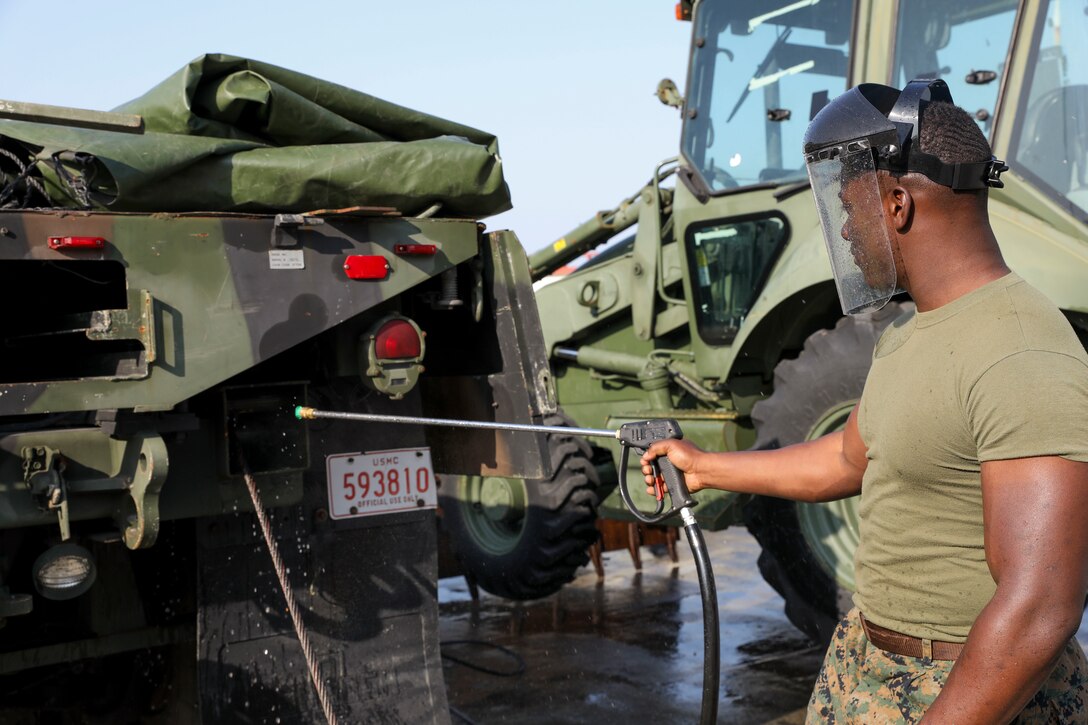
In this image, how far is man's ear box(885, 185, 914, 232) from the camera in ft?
6.60

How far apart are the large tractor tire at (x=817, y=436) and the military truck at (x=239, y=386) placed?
1.79 m

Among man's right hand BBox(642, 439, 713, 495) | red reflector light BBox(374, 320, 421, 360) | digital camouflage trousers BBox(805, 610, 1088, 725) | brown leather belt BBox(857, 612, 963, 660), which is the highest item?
red reflector light BBox(374, 320, 421, 360)

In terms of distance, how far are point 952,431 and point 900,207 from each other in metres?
0.39

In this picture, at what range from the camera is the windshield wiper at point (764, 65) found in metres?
6.09

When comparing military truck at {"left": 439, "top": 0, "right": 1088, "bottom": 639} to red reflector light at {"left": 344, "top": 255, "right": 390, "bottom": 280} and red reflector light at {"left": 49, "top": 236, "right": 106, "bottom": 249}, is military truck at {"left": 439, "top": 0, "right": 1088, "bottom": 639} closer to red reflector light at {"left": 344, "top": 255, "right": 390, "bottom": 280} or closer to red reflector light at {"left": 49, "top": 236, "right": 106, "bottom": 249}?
red reflector light at {"left": 344, "top": 255, "right": 390, "bottom": 280}

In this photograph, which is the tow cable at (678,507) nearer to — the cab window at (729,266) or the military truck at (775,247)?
the military truck at (775,247)

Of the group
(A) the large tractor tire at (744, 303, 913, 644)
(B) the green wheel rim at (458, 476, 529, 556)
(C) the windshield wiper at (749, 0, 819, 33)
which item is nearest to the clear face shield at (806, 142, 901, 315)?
(A) the large tractor tire at (744, 303, 913, 644)

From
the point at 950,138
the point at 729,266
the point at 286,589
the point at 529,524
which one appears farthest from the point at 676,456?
the point at 529,524

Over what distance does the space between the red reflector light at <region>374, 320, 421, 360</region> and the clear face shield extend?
159 centimetres

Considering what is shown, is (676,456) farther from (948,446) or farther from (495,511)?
(495,511)

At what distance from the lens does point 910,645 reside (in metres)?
2.09

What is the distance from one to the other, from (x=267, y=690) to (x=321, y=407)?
885mm

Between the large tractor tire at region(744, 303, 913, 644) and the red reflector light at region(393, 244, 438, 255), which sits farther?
the large tractor tire at region(744, 303, 913, 644)

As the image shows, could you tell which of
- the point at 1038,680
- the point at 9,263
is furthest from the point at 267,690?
the point at 1038,680
